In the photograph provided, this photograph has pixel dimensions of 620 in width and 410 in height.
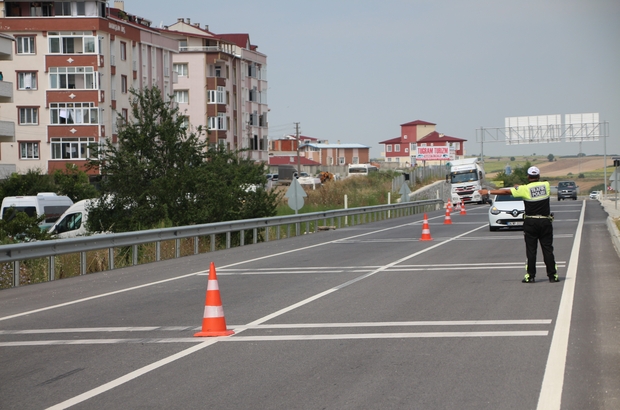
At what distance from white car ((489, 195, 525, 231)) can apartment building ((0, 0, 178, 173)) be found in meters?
39.0

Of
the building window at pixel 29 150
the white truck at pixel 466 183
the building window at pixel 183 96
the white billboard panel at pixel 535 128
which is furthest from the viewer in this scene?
the white billboard panel at pixel 535 128

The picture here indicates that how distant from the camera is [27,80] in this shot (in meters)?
64.3

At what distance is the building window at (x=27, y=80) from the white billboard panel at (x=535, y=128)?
48039mm

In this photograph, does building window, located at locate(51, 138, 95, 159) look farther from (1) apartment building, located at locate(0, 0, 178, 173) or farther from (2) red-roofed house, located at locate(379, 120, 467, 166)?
(2) red-roofed house, located at locate(379, 120, 467, 166)

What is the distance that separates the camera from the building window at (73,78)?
209ft

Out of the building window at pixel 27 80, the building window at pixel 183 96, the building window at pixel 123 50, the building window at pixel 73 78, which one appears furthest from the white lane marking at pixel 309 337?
the building window at pixel 183 96

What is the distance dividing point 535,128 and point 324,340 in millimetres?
84438

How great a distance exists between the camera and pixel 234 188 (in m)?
30.9

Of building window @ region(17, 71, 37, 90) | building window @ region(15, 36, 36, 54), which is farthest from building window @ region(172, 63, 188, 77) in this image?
building window @ region(17, 71, 37, 90)

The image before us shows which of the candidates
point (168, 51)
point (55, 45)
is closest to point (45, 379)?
point (55, 45)

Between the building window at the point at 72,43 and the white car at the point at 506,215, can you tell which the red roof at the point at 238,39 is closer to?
the building window at the point at 72,43

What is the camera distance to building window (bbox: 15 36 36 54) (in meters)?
64.1

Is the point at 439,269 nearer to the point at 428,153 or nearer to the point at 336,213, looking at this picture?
the point at 336,213

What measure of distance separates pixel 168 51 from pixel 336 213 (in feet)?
141
